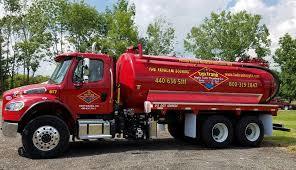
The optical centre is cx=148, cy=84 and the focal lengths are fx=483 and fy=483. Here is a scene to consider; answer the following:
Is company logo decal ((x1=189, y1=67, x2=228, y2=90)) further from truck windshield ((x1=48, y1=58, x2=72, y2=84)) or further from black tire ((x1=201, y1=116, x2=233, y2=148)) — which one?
truck windshield ((x1=48, y1=58, x2=72, y2=84))

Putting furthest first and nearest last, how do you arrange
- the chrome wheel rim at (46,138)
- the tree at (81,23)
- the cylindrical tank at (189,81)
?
the tree at (81,23), the cylindrical tank at (189,81), the chrome wheel rim at (46,138)

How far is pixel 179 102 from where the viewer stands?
1479 centimetres

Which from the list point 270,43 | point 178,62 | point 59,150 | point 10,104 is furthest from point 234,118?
point 270,43

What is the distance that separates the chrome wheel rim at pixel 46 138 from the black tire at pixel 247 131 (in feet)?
19.9

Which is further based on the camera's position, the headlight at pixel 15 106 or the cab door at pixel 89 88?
the cab door at pixel 89 88

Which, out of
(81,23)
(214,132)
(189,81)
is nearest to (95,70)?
(189,81)

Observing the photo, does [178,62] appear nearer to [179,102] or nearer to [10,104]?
[179,102]

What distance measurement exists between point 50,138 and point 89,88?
1.81 m

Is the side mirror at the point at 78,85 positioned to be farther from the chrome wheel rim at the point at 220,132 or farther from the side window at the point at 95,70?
the chrome wheel rim at the point at 220,132

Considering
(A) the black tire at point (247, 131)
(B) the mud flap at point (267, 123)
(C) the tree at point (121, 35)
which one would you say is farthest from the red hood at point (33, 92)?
(C) the tree at point (121, 35)

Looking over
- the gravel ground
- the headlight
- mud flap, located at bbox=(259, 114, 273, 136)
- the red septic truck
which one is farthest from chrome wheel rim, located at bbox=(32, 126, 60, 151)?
mud flap, located at bbox=(259, 114, 273, 136)

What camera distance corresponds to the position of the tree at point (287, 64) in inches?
2709

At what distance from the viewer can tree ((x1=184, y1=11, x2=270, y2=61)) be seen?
64.8 metres

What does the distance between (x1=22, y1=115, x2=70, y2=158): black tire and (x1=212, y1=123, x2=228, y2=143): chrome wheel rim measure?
4883 mm
